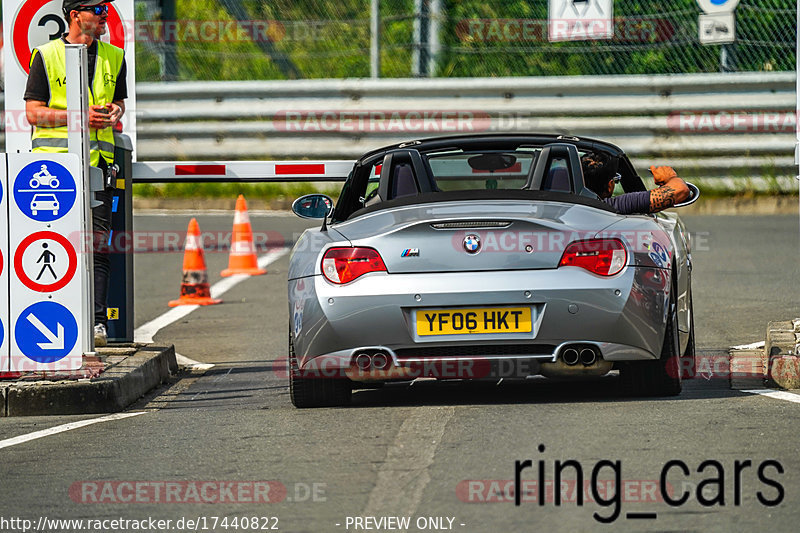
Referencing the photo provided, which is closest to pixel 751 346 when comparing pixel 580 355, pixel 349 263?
pixel 580 355

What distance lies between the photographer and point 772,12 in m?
18.1

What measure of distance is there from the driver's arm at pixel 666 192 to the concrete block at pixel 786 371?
88cm

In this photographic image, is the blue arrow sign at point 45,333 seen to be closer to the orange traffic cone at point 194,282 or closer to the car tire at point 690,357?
the car tire at point 690,357

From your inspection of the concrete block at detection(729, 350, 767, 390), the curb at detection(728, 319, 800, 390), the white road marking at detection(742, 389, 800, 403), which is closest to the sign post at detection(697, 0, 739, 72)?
the concrete block at detection(729, 350, 767, 390)

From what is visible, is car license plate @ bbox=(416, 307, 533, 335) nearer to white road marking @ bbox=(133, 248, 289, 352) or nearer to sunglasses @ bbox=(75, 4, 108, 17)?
sunglasses @ bbox=(75, 4, 108, 17)

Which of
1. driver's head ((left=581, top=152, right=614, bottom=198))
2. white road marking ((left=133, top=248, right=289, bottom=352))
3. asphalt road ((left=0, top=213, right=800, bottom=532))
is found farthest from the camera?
white road marking ((left=133, top=248, right=289, bottom=352))

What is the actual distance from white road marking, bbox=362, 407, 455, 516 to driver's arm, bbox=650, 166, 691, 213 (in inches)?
56.5

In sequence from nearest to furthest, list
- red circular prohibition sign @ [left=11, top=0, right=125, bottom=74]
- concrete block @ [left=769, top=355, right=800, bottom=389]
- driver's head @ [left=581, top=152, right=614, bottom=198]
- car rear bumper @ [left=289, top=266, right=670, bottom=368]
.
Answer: car rear bumper @ [left=289, top=266, right=670, bottom=368] < concrete block @ [left=769, top=355, right=800, bottom=389] < driver's head @ [left=581, top=152, right=614, bottom=198] < red circular prohibition sign @ [left=11, top=0, right=125, bottom=74]

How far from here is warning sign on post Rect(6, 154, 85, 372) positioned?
24.8 ft

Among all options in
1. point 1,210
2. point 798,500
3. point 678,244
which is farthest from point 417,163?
point 798,500

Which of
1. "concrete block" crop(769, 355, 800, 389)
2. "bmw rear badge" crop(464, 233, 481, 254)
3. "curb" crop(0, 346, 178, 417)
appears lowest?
"curb" crop(0, 346, 178, 417)

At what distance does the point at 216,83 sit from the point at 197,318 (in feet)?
26.7

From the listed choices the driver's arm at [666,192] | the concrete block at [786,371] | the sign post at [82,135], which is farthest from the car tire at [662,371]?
the sign post at [82,135]

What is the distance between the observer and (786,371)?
724 cm
